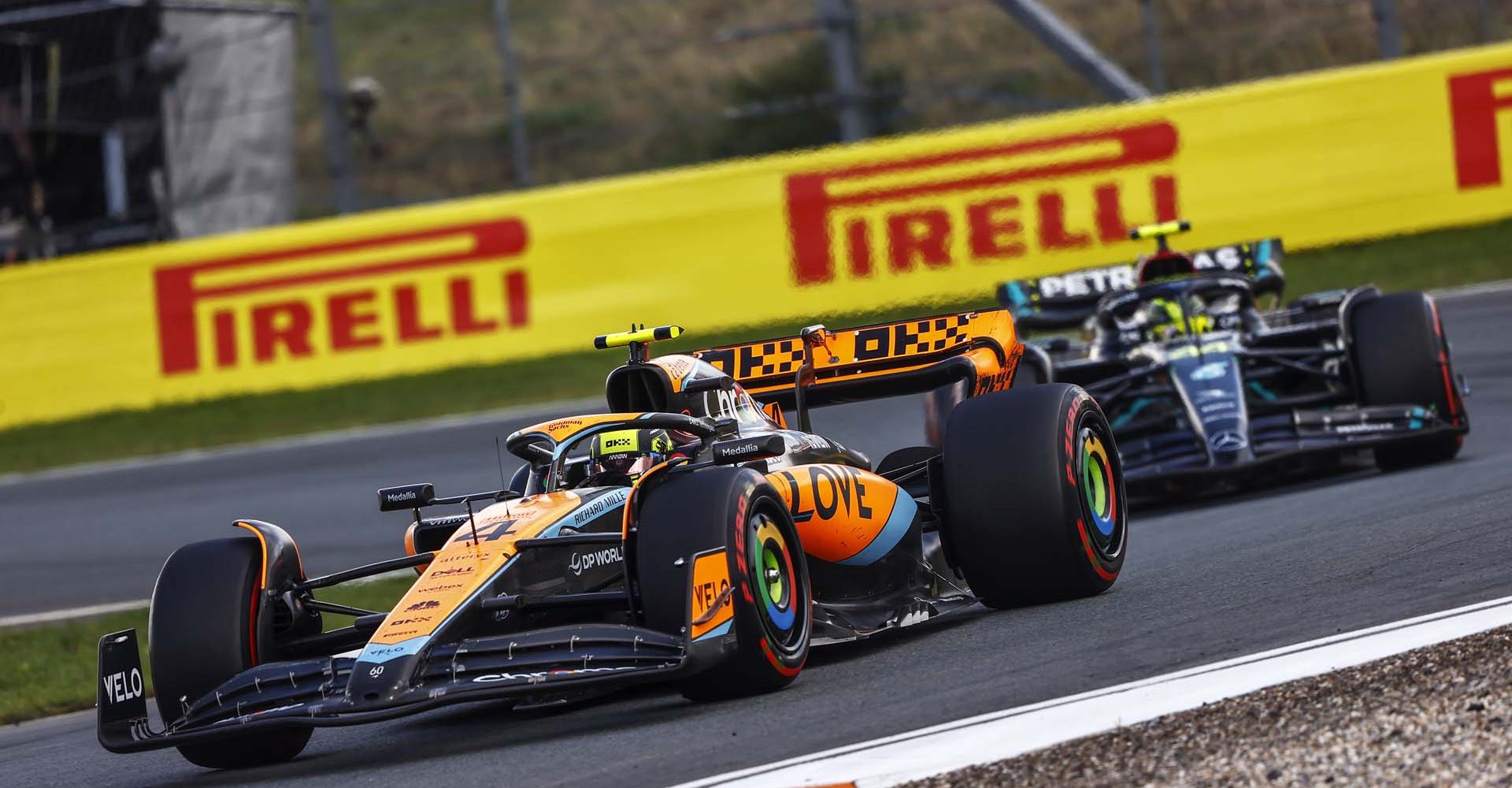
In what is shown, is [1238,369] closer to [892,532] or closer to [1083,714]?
[892,532]

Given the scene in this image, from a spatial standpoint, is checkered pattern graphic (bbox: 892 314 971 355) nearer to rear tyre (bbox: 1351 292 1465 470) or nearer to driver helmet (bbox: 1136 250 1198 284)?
rear tyre (bbox: 1351 292 1465 470)

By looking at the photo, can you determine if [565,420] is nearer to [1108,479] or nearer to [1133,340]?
[1108,479]

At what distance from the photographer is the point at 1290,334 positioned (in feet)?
36.5

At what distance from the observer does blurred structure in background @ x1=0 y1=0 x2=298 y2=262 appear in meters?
19.4

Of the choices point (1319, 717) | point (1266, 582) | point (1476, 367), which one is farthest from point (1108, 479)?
point (1476, 367)

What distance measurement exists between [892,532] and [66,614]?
5.71 metres

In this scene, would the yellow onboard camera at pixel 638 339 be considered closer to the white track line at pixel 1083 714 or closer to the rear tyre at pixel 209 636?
the rear tyre at pixel 209 636

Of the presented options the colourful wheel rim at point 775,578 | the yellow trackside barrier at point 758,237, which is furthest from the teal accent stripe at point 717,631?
the yellow trackside barrier at point 758,237

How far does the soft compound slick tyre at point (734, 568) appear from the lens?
5789mm

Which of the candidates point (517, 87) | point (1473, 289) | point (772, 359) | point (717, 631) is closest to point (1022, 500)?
point (717, 631)

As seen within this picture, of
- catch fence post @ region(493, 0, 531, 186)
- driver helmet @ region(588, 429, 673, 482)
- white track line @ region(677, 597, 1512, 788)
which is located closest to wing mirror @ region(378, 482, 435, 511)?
driver helmet @ region(588, 429, 673, 482)

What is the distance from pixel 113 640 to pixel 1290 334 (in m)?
7.16

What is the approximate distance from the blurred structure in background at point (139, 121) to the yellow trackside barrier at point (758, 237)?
2000 millimetres

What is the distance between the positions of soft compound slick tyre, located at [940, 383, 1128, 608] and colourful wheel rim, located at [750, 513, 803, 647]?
103 centimetres
